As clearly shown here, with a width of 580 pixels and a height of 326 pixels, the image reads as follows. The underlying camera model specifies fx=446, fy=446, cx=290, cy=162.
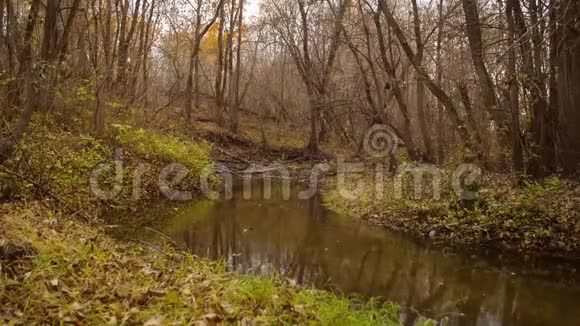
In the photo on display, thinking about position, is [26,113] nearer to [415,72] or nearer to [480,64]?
[480,64]

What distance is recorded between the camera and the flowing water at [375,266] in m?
5.51

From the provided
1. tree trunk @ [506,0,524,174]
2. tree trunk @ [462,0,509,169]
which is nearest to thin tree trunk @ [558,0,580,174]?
tree trunk @ [506,0,524,174]

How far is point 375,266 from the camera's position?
7051 mm

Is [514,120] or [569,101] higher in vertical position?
[569,101]

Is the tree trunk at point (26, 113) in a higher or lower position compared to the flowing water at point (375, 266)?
higher

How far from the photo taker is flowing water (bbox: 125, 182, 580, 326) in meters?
5.51

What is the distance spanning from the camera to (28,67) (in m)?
6.02

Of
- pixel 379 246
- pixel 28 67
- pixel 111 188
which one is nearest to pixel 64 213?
pixel 28 67

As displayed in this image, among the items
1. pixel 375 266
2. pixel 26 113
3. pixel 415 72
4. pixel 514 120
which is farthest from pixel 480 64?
pixel 26 113

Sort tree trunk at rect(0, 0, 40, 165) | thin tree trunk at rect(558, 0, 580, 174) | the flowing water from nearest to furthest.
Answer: the flowing water
tree trunk at rect(0, 0, 40, 165)
thin tree trunk at rect(558, 0, 580, 174)

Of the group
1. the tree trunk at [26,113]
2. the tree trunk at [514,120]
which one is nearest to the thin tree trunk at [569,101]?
the tree trunk at [514,120]

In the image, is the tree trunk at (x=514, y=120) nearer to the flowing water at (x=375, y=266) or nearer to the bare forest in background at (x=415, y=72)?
the bare forest in background at (x=415, y=72)

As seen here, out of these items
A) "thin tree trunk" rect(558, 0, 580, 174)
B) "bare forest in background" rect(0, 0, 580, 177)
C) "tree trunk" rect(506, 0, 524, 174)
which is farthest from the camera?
"tree trunk" rect(506, 0, 524, 174)

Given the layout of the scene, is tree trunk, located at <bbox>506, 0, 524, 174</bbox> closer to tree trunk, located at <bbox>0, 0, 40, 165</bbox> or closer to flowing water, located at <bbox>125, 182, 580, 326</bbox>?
flowing water, located at <bbox>125, 182, 580, 326</bbox>
